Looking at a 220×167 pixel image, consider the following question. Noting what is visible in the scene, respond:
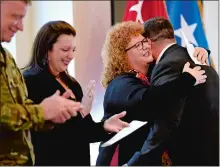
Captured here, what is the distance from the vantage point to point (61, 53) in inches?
71.3

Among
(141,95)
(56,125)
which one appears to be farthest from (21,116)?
(141,95)

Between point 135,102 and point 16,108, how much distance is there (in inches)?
31.8

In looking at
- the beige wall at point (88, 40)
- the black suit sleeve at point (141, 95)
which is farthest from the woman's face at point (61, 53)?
the beige wall at point (88, 40)

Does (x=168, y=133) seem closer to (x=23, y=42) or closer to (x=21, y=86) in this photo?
(x=21, y=86)

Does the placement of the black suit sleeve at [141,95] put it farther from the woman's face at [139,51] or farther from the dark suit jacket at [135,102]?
the woman's face at [139,51]

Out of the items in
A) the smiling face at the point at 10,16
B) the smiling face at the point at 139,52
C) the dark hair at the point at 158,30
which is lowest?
the smiling face at the point at 139,52

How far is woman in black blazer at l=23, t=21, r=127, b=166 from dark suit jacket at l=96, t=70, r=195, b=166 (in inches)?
9.8

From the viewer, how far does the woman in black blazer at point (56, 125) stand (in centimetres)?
174

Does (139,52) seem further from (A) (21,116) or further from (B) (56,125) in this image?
(A) (21,116)

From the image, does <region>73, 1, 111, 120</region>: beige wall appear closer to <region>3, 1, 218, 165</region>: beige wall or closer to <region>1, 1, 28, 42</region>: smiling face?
<region>3, 1, 218, 165</region>: beige wall

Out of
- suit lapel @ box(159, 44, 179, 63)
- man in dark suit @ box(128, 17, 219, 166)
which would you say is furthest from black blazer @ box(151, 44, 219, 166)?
suit lapel @ box(159, 44, 179, 63)

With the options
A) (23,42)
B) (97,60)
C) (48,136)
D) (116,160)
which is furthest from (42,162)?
(23,42)

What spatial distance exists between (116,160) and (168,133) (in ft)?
1.05

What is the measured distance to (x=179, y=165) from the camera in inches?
79.2
